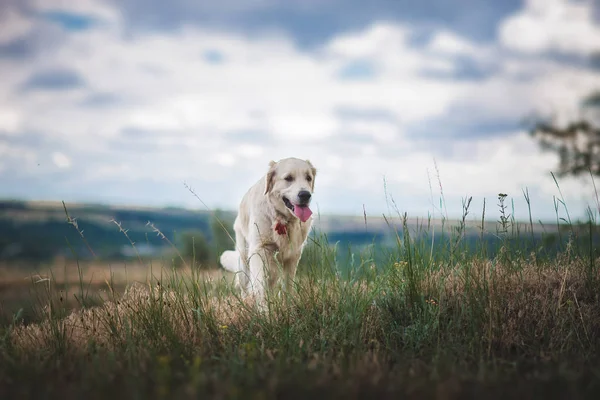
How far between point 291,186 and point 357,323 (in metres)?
2.36

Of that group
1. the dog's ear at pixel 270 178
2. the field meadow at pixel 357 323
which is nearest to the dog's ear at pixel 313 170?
the dog's ear at pixel 270 178

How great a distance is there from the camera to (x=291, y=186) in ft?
20.0

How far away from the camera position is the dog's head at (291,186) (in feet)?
19.6

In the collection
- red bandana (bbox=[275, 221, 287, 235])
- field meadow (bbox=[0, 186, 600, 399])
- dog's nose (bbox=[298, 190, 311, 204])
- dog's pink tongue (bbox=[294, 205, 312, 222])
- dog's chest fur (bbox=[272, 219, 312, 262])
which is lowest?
field meadow (bbox=[0, 186, 600, 399])

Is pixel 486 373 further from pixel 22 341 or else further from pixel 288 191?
pixel 22 341

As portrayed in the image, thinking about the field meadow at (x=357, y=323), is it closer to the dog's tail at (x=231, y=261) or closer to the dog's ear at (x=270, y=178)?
the dog's ear at (x=270, y=178)

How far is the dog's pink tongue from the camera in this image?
5957 mm

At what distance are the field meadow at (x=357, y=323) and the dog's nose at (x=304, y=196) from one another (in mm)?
595

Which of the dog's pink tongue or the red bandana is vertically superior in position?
the dog's pink tongue

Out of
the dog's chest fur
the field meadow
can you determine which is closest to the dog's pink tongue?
the dog's chest fur

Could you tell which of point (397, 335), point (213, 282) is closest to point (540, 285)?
point (397, 335)

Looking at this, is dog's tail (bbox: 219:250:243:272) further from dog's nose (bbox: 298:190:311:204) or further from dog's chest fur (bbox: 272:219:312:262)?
dog's nose (bbox: 298:190:311:204)

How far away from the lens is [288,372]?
3.19 m

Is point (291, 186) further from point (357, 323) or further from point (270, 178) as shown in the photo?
point (357, 323)
